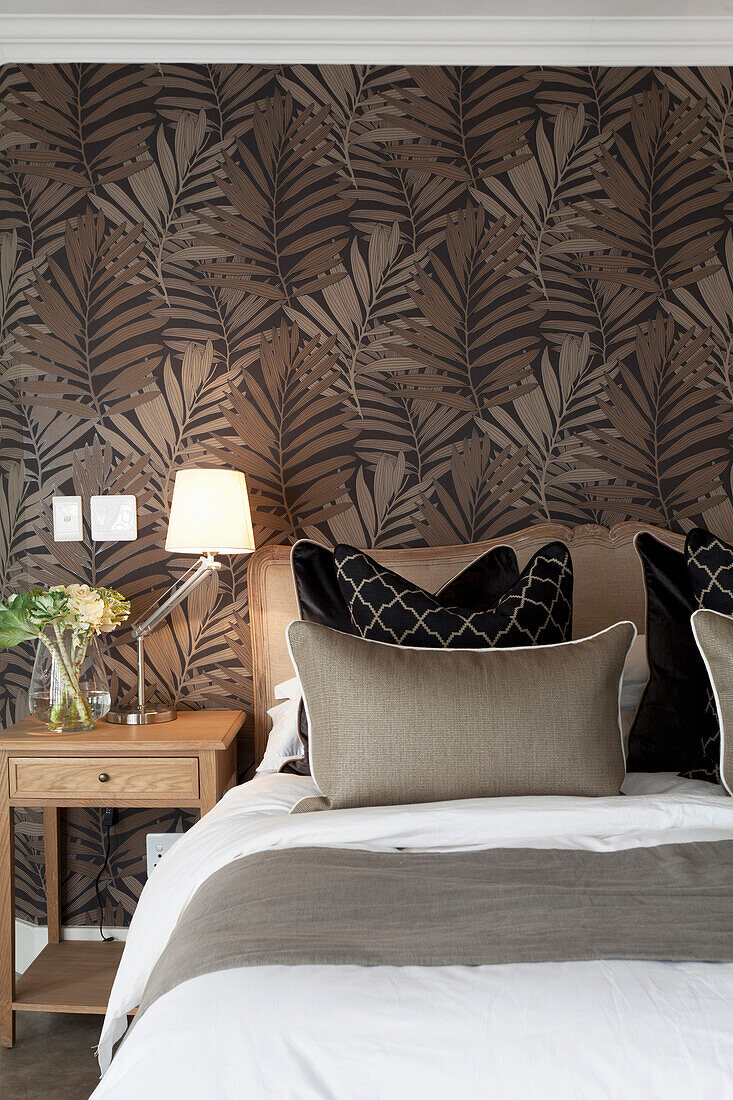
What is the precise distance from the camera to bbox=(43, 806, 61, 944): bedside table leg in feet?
8.09

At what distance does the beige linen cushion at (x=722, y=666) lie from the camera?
1.54 metres

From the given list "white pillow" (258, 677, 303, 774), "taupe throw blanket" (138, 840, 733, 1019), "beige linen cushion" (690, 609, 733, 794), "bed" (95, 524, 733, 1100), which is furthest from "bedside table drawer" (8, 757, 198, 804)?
"beige linen cushion" (690, 609, 733, 794)

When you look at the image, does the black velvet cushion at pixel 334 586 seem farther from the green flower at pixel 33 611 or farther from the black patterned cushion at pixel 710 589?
the green flower at pixel 33 611

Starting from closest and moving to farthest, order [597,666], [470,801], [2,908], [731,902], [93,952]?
[731,902] → [470,801] → [597,666] → [2,908] → [93,952]

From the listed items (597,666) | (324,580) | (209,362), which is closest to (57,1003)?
(324,580)

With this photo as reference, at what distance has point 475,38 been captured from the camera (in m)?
2.50

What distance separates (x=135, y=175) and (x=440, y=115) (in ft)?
3.04

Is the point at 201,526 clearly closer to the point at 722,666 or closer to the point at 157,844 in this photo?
the point at 157,844

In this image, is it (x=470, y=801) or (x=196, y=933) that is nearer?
(x=196, y=933)

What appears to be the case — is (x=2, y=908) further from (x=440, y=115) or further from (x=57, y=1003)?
(x=440, y=115)

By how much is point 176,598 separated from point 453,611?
90cm

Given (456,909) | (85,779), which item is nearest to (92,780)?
(85,779)

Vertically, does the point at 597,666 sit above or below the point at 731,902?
above

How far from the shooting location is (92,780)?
83.6 inches
